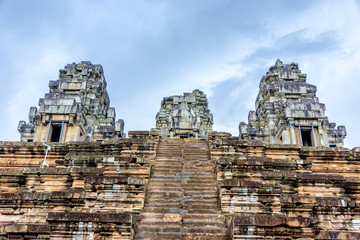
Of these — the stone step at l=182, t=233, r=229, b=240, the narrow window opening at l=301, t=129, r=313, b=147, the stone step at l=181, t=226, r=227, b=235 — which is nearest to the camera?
the stone step at l=182, t=233, r=229, b=240

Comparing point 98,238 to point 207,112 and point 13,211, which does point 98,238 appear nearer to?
point 13,211

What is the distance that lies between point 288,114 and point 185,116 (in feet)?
26.9

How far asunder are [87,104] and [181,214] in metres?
23.0

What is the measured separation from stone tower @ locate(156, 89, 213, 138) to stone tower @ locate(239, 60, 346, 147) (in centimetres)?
409

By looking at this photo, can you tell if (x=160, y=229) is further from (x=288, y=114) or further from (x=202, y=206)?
(x=288, y=114)

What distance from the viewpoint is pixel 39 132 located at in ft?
68.0

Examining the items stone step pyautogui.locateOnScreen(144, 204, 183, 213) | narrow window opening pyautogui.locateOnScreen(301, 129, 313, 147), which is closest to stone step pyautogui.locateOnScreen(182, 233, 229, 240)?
stone step pyautogui.locateOnScreen(144, 204, 183, 213)

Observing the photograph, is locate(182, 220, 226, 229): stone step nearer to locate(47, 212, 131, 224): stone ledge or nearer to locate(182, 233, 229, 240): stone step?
locate(182, 233, 229, 240): stone step

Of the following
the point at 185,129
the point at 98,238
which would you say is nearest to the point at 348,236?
the point at 98,238

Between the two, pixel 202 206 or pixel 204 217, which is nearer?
pixel 204 217

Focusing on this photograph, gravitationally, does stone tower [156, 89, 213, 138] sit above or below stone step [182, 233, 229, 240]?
above

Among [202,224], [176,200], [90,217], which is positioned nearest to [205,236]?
[202,224]

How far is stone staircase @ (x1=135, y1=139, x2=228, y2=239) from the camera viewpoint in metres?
7.51

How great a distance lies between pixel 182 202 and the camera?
8.76 m
